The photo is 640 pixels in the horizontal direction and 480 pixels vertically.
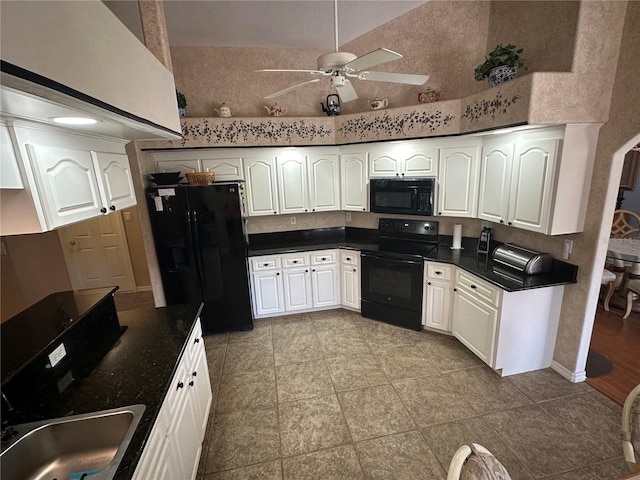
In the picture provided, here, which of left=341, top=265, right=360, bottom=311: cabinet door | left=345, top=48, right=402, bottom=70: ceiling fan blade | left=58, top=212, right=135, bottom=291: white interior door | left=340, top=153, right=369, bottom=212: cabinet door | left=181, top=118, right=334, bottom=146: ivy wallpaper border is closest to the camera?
left=345, top=48, right=402, bottom=70: ceiling fan blade

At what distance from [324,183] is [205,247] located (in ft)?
5.25

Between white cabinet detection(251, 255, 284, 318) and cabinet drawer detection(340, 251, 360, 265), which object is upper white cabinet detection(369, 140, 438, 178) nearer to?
cabinet drawer detection(340, 251, 360, 265)

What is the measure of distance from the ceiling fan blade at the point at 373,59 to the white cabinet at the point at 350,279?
2.24 metres

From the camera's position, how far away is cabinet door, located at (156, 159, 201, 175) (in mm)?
3402

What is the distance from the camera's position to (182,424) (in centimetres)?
161

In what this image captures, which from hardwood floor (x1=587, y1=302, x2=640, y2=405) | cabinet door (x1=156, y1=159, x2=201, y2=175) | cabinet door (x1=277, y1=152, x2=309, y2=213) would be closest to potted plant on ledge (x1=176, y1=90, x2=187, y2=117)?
cabinet door (x1=156, y1=159, x2=201, y2=175)

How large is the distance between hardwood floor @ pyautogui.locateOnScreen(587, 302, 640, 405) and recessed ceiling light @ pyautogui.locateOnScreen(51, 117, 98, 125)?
382cm

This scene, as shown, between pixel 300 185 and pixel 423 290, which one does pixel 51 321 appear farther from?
pixel 423 290

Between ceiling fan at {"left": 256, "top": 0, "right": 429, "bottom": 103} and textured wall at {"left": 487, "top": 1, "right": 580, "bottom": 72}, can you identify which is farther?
textured wall at {"left": 487, "top": 1, "right": 580, "bottom": 72}

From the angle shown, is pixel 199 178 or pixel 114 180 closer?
pixel 114 180

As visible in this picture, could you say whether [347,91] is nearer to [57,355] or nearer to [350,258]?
[350,258]

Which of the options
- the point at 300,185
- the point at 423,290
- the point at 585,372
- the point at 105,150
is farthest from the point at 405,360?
the point at 105,150

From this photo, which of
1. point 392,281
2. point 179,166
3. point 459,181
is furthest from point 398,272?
point 179,166

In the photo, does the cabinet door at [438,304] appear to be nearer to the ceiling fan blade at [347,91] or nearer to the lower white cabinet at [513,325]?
the lower white cabinet at [513,325]
